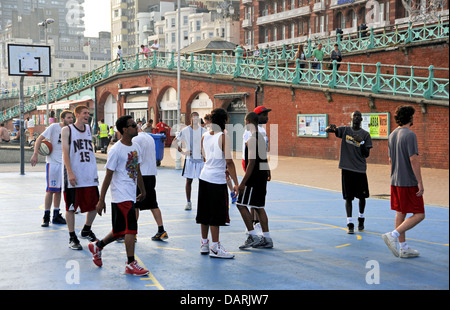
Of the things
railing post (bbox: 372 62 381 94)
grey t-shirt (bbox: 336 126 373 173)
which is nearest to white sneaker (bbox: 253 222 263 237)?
grey t-shirt (bbox: 336 126 373 173)

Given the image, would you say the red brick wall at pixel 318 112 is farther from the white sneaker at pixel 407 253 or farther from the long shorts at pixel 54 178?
the long shorts at pixel 54 178

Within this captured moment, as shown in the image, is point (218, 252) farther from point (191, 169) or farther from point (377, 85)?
point (377, 85)

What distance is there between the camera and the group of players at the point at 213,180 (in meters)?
6.98

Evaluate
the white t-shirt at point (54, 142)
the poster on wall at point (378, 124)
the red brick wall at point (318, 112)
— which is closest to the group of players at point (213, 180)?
the white t-shirt at point (54, 142)

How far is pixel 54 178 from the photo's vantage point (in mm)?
10359

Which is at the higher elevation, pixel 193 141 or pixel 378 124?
pixel 378 124

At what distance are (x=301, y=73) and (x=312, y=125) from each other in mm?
2873

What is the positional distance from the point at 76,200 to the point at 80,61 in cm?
13865

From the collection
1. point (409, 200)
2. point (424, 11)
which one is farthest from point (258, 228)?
point (424, 11)

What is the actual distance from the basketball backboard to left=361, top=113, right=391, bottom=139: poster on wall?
13.5 meters

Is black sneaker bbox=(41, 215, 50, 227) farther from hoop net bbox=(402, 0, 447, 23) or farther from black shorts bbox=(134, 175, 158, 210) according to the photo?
hoop net bbox=(402, 0, 447, 23)

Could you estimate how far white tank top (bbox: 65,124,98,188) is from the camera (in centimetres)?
827

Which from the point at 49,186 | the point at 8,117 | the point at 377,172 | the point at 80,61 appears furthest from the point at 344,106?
the point at 80,61

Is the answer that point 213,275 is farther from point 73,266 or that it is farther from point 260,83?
point 260,83
